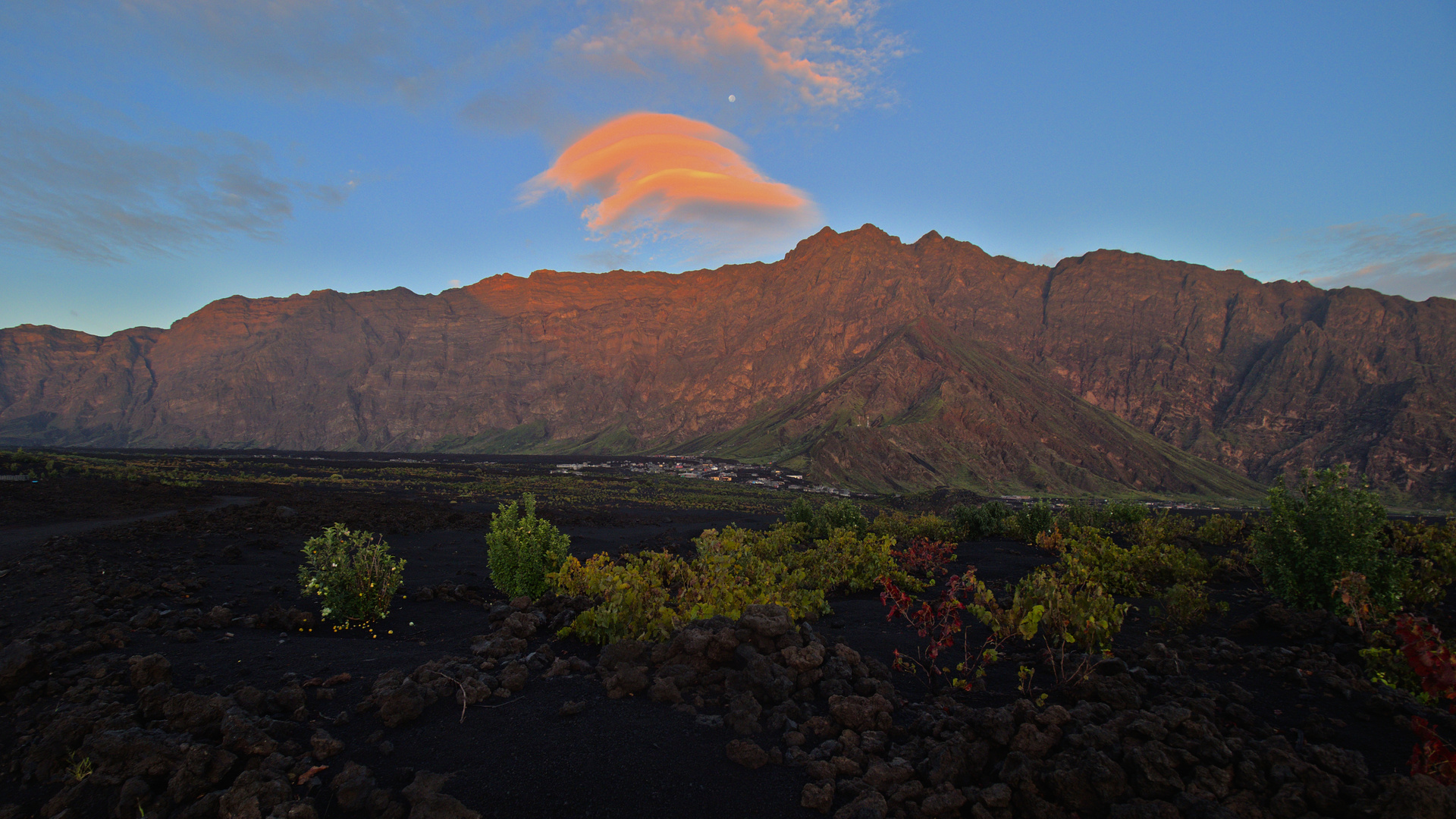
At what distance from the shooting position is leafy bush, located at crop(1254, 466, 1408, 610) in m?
9.19

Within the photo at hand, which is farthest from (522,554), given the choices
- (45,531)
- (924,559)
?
(45,531)

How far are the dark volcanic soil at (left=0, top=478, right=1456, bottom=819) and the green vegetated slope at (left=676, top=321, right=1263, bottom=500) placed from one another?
284 feet

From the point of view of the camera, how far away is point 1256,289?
168 metres

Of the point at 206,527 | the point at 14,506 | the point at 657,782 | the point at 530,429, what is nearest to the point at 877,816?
the point at 657,782

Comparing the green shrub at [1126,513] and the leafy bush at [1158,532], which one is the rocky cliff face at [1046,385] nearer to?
the green shrub at [1126,513]

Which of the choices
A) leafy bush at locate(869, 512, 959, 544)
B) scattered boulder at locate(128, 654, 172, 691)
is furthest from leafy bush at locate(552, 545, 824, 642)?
leafy bush at locate(869, 512, 959, 544)

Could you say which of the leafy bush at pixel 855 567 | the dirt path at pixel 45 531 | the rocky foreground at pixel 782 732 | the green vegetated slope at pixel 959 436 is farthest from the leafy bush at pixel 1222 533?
the green vegetated slope at pixel 959 436

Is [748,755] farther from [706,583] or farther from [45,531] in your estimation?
[45,531]

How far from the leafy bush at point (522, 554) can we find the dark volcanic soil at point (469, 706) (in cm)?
75

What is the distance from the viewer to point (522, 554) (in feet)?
39.5

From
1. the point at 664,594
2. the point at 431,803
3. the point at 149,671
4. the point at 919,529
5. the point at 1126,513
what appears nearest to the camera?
the point at 431,803

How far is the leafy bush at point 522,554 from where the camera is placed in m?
12.0

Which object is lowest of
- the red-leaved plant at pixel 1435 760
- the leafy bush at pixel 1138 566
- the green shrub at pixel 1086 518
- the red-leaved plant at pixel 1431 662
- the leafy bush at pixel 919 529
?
the leafy bush at pixel 919 529

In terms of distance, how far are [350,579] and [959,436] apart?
360 feet
